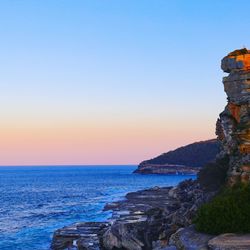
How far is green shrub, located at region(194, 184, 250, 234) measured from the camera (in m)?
26.5

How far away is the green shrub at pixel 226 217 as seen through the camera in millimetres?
26469

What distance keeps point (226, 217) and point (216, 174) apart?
34.0 m

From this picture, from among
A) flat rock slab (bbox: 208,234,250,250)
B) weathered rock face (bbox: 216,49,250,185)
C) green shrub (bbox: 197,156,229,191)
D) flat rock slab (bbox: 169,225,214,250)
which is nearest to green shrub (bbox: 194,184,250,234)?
flat rock slab (bbox: 169,225,214,250)

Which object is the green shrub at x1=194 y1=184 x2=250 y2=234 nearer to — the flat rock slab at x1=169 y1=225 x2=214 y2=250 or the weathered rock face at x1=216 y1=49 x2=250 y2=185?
the flat rock slab at x1=169 y1=225 x2=214 y2=250

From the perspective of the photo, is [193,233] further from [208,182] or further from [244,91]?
[208,182]

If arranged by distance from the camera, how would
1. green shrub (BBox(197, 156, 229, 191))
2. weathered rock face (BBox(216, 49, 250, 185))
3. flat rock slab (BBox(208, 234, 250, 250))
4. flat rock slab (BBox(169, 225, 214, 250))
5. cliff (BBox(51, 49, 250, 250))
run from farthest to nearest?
1. green shrub (BBox(197, 156, 229, 191))
2. weathered rock face (BBox(216, 49, 250, 185))
3. cliff (BBox(51, 49, 250, 250))
4. flat rock slab (BBox(169, 225, 214, 250))
5. flat rock slab (BBox(208, 234, 250, 250))

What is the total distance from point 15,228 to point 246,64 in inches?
1685

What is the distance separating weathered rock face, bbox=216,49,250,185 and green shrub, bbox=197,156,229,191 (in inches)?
185

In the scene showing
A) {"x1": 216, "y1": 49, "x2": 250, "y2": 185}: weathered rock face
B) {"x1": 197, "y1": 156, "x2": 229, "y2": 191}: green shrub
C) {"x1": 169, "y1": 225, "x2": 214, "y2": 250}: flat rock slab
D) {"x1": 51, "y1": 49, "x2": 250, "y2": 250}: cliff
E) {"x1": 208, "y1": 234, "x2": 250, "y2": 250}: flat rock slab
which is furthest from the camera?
{"x1": 197, "y1": 156, "x2": 229, "y2": 191}: green shrub

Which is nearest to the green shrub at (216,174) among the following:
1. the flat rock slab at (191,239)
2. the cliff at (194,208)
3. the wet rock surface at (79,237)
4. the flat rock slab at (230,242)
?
the cliff at (194,208)

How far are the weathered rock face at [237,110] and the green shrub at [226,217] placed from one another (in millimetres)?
17822

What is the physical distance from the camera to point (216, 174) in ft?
198

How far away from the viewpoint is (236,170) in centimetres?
4631

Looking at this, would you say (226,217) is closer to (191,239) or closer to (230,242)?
(191,239)
